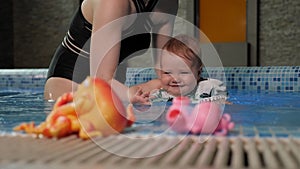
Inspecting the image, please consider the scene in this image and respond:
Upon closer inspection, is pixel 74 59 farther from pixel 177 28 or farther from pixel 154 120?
pixel 177 28

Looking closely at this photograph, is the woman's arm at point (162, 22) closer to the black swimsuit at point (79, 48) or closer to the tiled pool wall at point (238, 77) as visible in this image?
the black swimsuit at point (79, 48)

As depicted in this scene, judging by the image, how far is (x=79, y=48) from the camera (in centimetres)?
255

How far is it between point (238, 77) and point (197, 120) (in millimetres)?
3716

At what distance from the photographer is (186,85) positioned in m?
2.89

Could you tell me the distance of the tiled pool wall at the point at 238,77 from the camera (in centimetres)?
455

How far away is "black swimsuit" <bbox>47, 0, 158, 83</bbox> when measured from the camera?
2410mm

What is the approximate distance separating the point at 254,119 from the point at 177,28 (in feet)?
19.7

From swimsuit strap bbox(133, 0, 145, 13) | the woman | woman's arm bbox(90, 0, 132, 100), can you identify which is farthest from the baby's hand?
swimsuit strap bbox(133, 0, 145, 13)

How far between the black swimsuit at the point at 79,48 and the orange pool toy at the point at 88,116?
1088mm

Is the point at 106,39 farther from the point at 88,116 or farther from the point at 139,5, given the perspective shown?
the point at 88,116

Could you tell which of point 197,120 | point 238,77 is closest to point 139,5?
point 197,120

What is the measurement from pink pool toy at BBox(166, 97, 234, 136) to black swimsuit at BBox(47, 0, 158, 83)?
3.46ft

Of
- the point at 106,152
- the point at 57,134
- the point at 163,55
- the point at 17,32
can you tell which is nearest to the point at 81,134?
the point at 57,134

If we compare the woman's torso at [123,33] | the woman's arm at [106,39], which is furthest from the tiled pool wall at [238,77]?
the woman's arm at [106,39]
